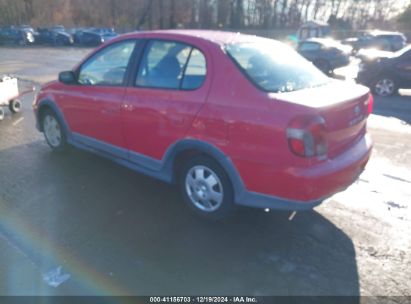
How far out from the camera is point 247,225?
3.59 m

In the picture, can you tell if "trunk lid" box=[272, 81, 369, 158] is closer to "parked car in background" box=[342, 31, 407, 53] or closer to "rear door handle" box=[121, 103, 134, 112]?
"rear door handle" box=[121, 103, 134, 112]

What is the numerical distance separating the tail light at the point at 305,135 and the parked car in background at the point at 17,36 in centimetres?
3880

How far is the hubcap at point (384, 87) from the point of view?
10.7 m

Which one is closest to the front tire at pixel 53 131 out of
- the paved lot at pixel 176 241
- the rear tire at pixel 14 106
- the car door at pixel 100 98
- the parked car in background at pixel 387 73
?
the car door at pixel 100 98

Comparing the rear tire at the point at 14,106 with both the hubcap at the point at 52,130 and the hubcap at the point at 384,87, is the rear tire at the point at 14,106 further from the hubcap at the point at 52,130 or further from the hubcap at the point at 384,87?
the hubcap at the point at 384,87

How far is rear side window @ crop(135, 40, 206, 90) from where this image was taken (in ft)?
11.6

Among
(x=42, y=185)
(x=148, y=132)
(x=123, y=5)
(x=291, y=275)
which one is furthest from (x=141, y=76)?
(x=123, y=5)

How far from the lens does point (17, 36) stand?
3656cm

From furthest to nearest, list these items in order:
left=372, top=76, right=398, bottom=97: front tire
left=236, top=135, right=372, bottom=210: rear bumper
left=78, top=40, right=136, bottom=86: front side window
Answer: left=372, top=76, right=398, bottom=97: front tire → left=78, top=40, right=136, bottom=86: front side window → left=236, top=135, right=372, bottom=210: rear bumper

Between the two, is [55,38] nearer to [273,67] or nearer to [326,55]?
[326,55]

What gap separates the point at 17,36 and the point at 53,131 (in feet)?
121

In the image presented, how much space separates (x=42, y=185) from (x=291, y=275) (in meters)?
3.07

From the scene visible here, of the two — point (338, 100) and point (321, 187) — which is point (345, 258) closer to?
point (321, 187)

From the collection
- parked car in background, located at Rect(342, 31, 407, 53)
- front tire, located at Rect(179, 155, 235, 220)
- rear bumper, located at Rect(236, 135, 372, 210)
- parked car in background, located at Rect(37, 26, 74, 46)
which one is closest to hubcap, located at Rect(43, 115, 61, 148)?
front tire, located at Rect(179, 155, 235, 220)
